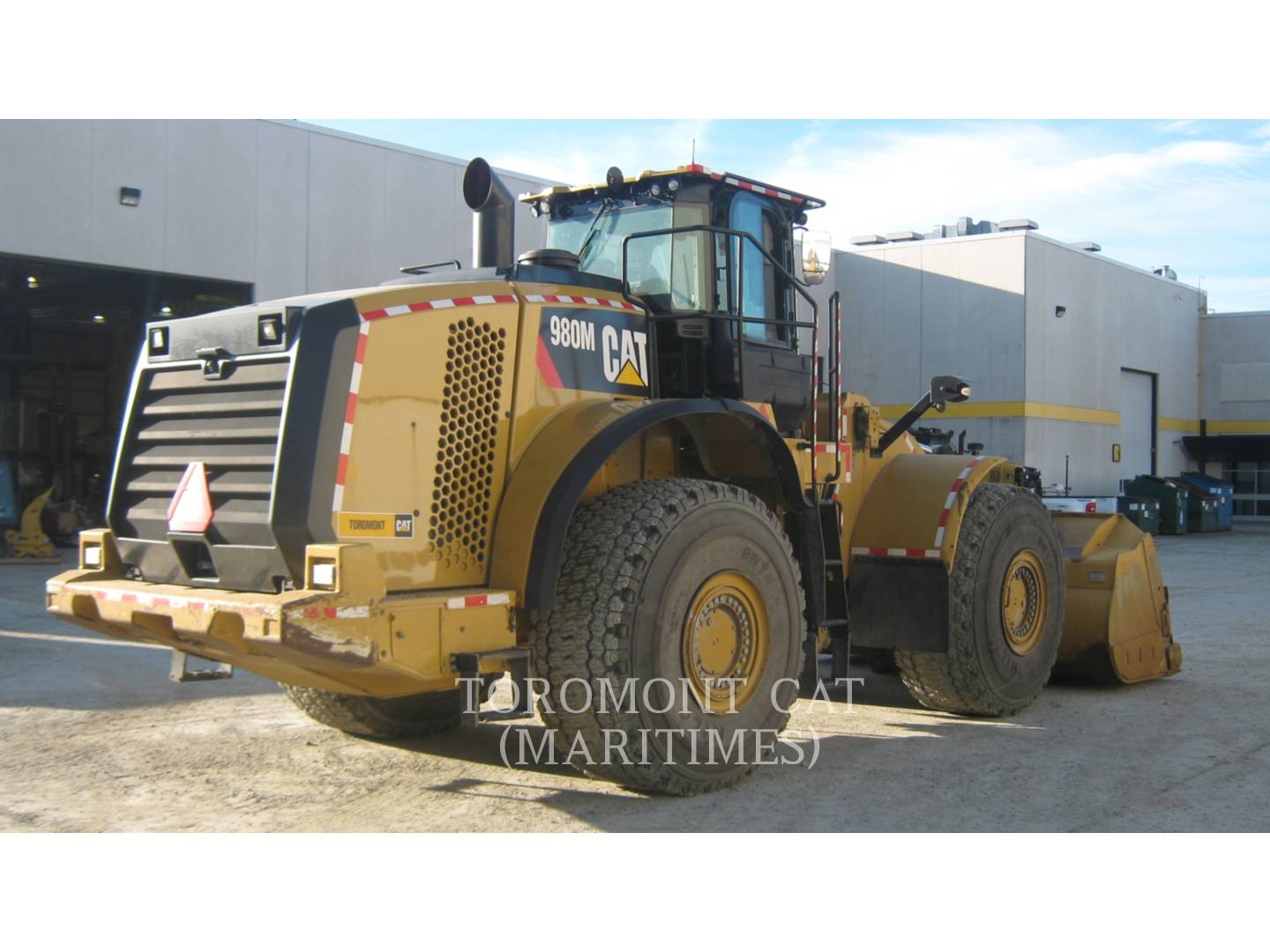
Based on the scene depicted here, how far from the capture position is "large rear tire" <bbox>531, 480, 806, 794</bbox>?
4.96m

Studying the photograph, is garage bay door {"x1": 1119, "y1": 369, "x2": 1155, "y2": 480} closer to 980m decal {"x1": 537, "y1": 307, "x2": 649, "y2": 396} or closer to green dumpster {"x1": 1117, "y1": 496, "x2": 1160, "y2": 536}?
green dumpster {"x1": 1117, "y1": 496, "x2": 1160, "y2": 536}

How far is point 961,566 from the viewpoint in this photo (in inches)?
276

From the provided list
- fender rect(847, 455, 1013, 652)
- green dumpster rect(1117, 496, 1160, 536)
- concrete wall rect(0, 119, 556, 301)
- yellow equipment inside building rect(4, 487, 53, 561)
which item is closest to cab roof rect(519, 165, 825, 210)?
fender rect(847, 455, 1013, 652)

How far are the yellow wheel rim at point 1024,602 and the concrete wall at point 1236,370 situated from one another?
106 ft

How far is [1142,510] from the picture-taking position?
28.8 m

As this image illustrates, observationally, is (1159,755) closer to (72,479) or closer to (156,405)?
(156,405)

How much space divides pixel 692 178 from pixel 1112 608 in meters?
4.21

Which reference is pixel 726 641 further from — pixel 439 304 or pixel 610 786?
pixel 439 304

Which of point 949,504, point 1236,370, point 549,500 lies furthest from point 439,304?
point 1236,370

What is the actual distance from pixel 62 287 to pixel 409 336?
646 inches

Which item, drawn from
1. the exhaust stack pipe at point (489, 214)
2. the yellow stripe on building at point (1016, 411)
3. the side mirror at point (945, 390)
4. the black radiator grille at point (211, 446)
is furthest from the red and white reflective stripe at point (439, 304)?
the yellow stripe on building at point (1016, 411)

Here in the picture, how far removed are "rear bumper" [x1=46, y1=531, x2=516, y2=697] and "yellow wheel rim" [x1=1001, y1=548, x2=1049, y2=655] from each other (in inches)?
148

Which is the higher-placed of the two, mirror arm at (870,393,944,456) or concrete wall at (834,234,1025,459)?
concrete wall at (834,234,1025,459)
